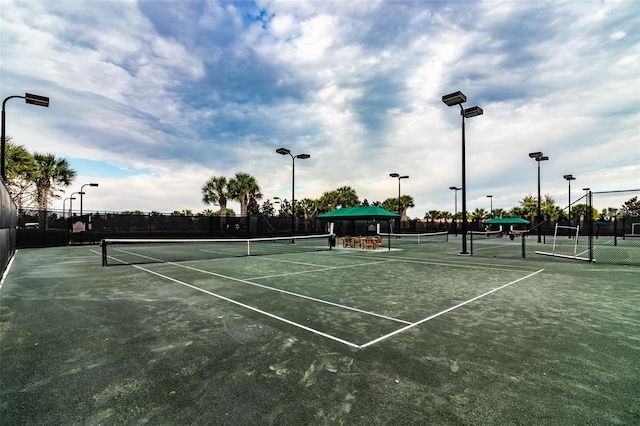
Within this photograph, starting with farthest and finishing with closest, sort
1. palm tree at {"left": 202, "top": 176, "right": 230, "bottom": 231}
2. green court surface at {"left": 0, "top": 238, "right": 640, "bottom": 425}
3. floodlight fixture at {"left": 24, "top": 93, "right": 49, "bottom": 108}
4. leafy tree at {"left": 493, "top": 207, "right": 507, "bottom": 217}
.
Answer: leafy tree at {"left": 493, "top": 207, "right": 507, "bottom": 217} < palm tree at {"left": 202, "top": 176, "right": 230, "bottom": 231} < floodlight fixture at {"left": 24, "top": 93, "right": 49, "bottom": 108} < green court surface at {"left": 0, "top": 238, "right": 640, "bottom": 425}

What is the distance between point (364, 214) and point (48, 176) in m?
35.2

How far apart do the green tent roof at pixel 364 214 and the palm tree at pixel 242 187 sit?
25363 millimetres

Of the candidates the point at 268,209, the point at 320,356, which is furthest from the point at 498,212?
the point at 320,356

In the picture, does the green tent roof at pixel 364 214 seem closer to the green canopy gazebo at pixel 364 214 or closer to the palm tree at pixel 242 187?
the green canopy gazebo at pixel 364 214

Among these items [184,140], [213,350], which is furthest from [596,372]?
[184,140]

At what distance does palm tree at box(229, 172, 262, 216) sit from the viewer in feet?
145

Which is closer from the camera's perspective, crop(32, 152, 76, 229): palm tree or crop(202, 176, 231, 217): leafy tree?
crop(32, 152, 76, 229): palm tree

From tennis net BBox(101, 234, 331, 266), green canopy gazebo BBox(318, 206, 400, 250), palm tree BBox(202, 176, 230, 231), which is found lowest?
tennis net BBox(101, 234, 331, 266)

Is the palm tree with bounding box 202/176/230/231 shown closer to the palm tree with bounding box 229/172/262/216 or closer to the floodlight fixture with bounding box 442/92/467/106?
the palm tree with bounding box 229/172/262/216

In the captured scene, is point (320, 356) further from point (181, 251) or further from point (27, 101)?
point (181, 251)

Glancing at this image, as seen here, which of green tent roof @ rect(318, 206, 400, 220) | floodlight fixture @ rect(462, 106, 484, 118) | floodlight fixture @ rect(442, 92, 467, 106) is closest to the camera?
floodlight fixture @ rect(442, 92, 467, 106)

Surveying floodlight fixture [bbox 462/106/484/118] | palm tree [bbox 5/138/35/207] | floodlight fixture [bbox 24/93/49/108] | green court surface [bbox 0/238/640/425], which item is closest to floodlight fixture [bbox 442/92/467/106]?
floodlight fixture [bbox 462/106/484/118]

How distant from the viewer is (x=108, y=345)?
420cm

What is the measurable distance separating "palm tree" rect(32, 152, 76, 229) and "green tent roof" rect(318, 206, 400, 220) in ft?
103
